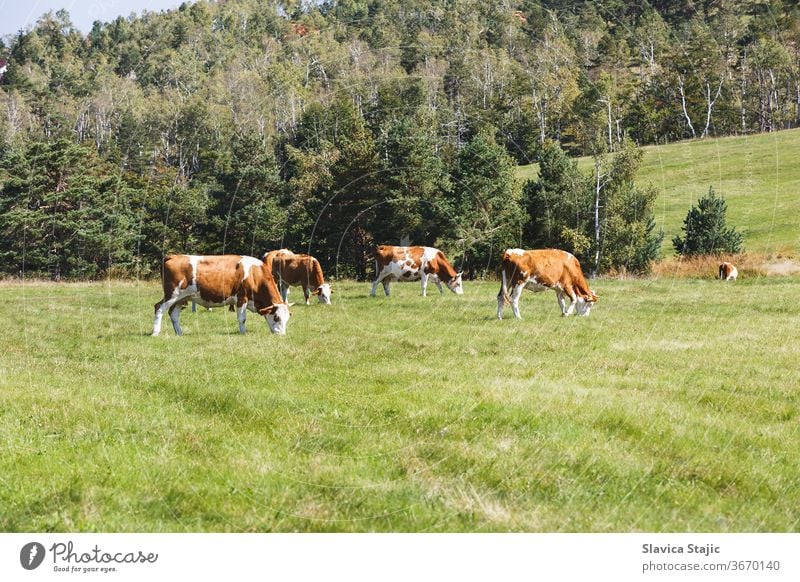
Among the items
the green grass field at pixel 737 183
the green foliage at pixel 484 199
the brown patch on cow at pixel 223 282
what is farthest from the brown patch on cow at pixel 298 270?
the green grass field at pixel 737 183

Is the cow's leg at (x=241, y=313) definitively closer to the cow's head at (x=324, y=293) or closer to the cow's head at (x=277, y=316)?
the cow's head at (x=277, y=316)

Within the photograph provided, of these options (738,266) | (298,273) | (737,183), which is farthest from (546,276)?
(737,183)

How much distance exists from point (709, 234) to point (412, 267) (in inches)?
718

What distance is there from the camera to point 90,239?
56.3m

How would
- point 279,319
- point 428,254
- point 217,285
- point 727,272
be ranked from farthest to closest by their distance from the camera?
point 727,272
point 428,254
point 217,285
point 279,319

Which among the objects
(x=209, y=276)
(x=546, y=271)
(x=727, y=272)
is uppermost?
(x=209, y=276)

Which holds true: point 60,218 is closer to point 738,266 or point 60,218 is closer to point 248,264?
point 248,264

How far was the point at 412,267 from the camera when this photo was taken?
31.6m

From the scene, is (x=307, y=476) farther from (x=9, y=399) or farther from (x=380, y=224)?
(x=380, y=224)

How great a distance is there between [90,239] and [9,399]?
48.6m

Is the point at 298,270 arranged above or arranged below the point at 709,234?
below

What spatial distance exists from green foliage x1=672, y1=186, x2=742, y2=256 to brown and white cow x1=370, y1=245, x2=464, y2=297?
15.1m

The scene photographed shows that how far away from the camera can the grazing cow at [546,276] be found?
22328 millimetres

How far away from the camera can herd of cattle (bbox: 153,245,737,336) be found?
19.6 metres
